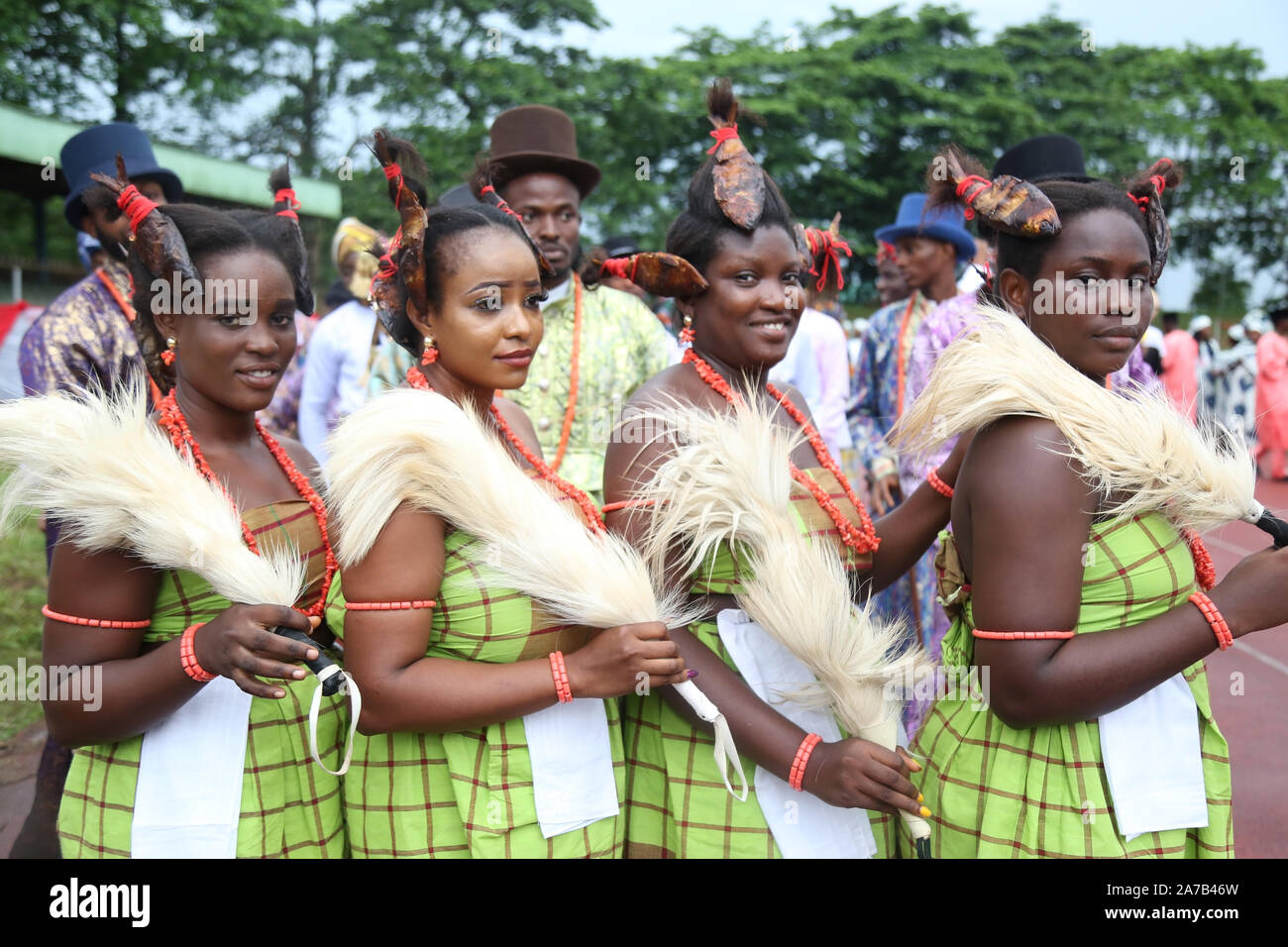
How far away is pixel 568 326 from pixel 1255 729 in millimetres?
4298

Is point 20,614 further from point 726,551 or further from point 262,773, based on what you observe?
point 726,551

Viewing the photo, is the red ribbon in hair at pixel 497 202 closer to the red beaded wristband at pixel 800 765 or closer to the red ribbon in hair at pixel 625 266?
the red ribbon in hair at pixel 625 266

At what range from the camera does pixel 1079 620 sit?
1898 millimetres

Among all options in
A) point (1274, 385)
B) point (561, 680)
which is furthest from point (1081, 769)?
point (1274, 385)

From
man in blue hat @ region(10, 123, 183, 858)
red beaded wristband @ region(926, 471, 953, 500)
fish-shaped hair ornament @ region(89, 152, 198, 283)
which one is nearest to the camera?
fish-shaped hair ornament @ region(89, 152, 198, 283)

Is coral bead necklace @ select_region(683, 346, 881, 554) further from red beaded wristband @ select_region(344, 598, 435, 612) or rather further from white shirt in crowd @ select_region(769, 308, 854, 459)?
white shirt in crowd @ select_region(769, 308, 854, 459)

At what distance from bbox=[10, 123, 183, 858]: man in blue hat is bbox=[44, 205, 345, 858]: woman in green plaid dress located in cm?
88

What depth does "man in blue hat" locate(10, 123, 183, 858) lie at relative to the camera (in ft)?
10.3

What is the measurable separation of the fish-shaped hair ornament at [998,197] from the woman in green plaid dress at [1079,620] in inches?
0.5

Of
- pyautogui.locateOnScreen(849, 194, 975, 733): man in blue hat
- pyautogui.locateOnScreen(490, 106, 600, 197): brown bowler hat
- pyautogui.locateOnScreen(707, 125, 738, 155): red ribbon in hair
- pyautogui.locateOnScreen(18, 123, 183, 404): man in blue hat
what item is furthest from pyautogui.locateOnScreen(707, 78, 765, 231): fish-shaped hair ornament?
pyautogui.locateOnScreen(849, 194, 975, 733): man in blue hat

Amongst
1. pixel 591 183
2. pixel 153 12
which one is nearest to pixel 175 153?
pixel 153 12

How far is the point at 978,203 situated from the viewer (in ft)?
6.75
